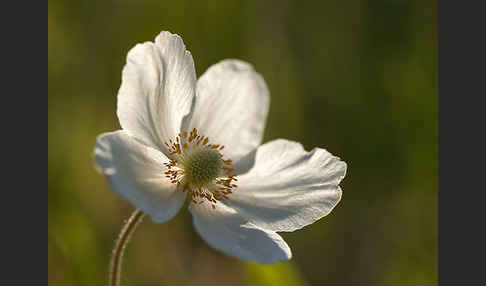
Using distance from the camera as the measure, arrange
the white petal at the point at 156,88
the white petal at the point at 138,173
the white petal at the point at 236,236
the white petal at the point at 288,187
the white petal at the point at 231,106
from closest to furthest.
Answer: the white petal at the point at 138,173 < the white petal at the point at 236,236 < the white petal at the point at 156,88 < the white petal at the point at 288,187 < the white petal at the point at 231,106

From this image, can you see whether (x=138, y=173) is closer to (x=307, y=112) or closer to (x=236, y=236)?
(x=236, y=236)

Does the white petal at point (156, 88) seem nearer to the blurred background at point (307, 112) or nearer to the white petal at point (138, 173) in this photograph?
the white petal at point (138, 173)

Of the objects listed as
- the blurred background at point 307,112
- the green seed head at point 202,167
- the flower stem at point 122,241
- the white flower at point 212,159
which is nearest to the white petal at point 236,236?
the white flower at point 212,159

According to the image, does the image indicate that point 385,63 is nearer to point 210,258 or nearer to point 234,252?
point 210,258

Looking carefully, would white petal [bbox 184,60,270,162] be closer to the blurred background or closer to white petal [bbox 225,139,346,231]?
white petal [bbox 225,139,346,231]

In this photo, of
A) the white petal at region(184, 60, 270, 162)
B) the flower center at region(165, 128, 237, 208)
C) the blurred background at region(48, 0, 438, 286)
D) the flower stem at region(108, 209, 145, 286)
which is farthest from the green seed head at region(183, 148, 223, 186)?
the blurred background at region(48, 0, 438, 286)

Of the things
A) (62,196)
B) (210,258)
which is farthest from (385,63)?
(62,196)

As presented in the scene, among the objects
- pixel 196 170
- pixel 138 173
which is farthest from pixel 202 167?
pixel 138 173
